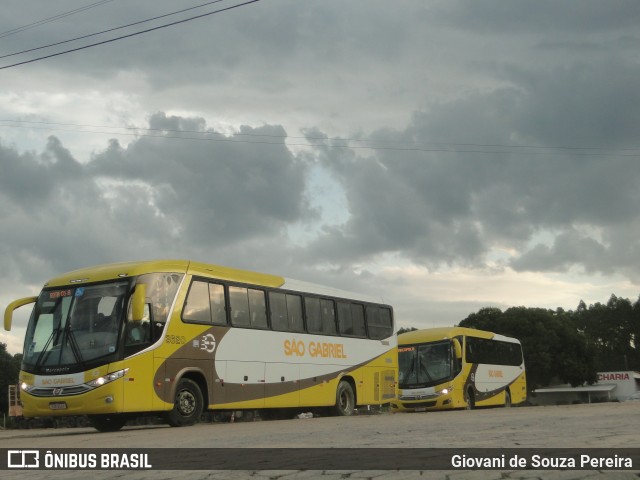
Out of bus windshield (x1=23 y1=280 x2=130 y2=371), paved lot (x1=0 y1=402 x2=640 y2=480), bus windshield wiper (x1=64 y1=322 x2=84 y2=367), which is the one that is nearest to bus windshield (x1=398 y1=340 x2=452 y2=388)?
bus windshield (x1=23 y1=280 x2=130 y2=371)

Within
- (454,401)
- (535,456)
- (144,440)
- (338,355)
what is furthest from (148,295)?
(454,401)

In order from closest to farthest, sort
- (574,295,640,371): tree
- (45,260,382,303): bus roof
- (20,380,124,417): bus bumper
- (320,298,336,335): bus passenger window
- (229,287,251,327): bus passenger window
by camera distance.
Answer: (20,380,124,417): bus bumper → (45,260,382,303): bus roof → (229,287,251,327): bus passenger window → (320,298,336,335): bus passenger window → (574,295,640,371): tree

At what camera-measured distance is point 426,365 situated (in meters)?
35.3

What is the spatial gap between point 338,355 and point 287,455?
642 inches

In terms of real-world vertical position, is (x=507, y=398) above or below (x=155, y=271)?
below

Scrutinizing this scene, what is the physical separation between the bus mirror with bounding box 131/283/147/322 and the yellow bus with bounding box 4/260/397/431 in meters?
0.02

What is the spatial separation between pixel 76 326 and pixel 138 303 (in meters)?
1.60

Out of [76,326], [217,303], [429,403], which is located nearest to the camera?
[76,326]

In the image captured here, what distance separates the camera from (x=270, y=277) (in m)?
24.1

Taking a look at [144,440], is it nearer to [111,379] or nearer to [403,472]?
[111,379]

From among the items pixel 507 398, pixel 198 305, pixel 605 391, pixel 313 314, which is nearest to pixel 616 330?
pixel 605 391

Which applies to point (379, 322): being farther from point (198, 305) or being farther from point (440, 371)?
point (198, 305)

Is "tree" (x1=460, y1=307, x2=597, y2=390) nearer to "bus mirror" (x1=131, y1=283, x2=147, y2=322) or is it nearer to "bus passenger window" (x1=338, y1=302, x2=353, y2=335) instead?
"bus passenger window" (x1=338, y1=302, x2=353, y2=335)

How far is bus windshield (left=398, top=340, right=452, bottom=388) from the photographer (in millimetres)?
35156
